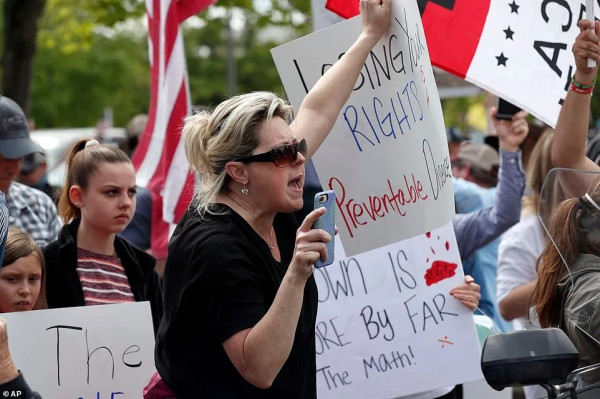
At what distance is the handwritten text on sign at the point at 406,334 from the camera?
4664 millimetres

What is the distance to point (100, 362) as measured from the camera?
4.28 m

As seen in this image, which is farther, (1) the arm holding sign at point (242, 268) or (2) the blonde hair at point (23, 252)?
(2) the blonde hair at point (23, 252)

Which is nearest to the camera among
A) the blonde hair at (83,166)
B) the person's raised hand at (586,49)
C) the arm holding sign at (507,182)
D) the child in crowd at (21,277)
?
the person's raised hand at (586,49)

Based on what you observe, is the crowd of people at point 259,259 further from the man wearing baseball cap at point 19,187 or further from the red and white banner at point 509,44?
the man wearing baseball cap at point 19,187

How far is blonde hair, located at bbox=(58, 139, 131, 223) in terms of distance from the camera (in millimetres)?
5004

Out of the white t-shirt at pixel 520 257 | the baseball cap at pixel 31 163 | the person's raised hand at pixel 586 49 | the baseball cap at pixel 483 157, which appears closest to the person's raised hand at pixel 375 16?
the person's raised hand at pixel 586 49

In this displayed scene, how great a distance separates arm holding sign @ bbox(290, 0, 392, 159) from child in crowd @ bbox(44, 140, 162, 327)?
1.30 metres

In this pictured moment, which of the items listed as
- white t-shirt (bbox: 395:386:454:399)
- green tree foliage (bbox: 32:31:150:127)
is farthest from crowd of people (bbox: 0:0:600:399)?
green tree foliage (bbox: 32:31:150:127)

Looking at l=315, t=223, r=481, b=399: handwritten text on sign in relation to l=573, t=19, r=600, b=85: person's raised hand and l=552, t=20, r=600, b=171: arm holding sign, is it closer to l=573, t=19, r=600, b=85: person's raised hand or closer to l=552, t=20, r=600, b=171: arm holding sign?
l=552, t=20, r=600, b=171: arm holding sign

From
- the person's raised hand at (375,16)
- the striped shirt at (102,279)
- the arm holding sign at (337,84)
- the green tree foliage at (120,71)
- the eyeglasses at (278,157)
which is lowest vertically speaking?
the green tree foliage at (120,71)

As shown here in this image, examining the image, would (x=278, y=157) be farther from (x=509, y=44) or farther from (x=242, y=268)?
(x=509, y=44)

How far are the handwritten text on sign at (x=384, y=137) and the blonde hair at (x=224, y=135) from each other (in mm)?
641

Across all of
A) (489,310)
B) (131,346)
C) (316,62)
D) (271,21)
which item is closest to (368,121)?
(316,62)

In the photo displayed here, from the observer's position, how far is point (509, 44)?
182 inches
